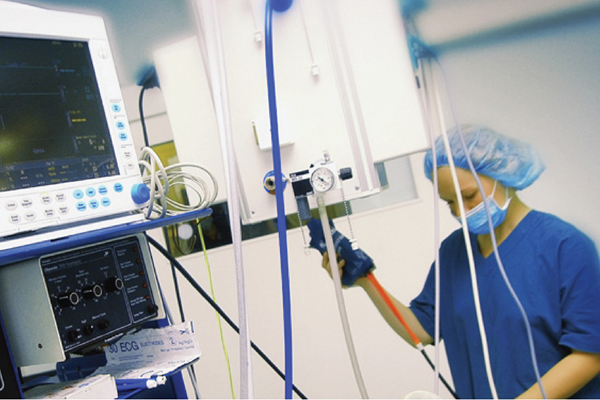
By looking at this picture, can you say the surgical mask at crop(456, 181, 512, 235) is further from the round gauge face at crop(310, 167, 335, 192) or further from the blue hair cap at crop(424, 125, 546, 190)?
the round gauge face at crop(310, 167, 335, 192)

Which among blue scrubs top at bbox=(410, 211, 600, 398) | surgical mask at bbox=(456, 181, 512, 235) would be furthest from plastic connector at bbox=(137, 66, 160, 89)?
blue scrubs top at bbox=(410, 211, 600, 398)

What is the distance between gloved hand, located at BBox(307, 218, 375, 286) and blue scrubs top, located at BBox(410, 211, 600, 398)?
0.43m

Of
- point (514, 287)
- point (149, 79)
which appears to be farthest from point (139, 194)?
point (514, 287)

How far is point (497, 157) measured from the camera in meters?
1.64

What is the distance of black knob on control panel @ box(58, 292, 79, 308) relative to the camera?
875 mm

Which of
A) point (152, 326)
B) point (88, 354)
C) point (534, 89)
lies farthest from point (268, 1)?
point (534, 89)

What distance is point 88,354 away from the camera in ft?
3.80

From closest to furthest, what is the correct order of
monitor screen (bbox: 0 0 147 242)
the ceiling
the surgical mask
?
monitor screen (bbox: 0 0 147 242) → the ceiling → the surgical mask

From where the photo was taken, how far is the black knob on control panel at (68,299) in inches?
34.4

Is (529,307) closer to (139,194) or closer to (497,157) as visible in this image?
(497,157)

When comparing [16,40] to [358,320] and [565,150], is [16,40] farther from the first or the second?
[565,150]

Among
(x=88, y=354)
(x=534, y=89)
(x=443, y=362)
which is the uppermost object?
(x=534, y=89)

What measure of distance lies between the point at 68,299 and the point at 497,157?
4.45ft

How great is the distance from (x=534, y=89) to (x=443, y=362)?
1.13 m
